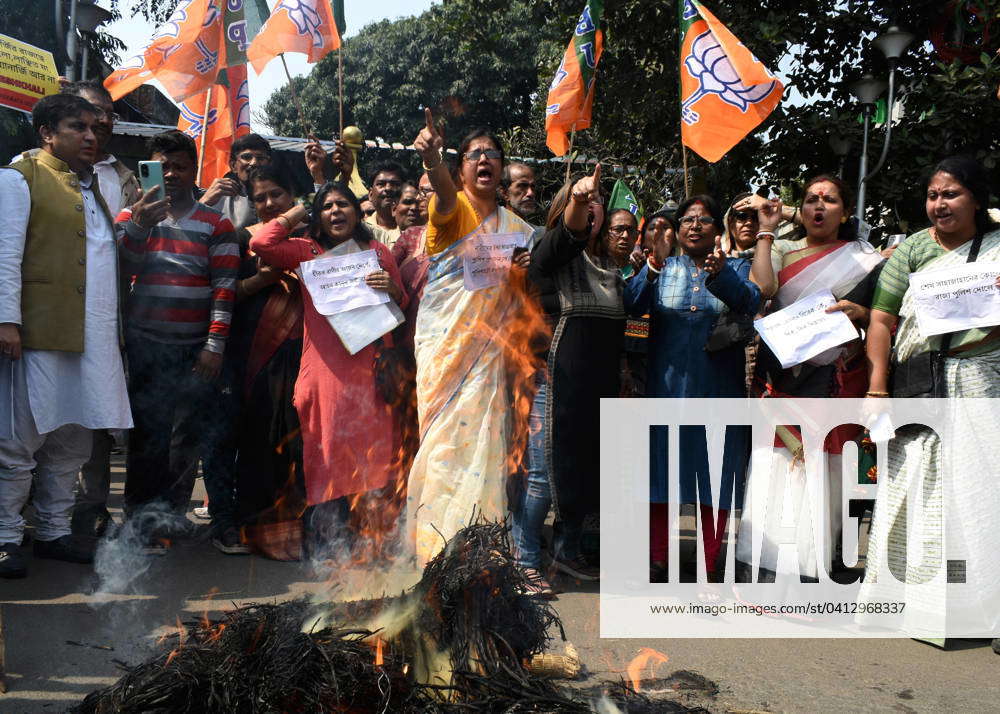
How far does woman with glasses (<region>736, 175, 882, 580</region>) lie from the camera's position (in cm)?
454

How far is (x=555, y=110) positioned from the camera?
555cm

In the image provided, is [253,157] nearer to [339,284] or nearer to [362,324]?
[339,284]

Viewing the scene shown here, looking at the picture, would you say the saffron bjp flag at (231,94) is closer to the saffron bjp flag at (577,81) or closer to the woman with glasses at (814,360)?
the saffron bjp flag at (577,81)

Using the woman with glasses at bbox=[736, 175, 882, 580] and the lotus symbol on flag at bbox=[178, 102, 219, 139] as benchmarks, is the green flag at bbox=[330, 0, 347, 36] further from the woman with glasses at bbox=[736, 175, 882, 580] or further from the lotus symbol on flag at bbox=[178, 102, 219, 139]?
the woman with glasses at bbox=[736, 175, 882, 580]

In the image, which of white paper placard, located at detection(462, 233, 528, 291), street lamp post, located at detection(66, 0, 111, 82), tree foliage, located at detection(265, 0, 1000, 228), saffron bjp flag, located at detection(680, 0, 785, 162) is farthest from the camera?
street lamp post, located at detection(66, 0, 111, 82)

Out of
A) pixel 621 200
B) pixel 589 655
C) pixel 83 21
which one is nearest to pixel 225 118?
pixel 621 200

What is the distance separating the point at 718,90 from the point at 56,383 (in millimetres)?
3806

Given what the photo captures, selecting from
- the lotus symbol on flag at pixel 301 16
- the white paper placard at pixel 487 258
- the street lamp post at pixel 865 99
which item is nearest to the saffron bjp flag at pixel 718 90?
the white paper placard at pixel 487 258

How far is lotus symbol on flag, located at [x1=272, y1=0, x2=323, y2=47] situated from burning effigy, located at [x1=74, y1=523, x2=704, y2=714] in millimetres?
3529

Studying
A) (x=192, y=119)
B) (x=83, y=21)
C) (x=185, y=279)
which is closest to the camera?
(x=185, y=279)

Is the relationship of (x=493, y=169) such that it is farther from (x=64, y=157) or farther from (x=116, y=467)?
(x=116, y=467)

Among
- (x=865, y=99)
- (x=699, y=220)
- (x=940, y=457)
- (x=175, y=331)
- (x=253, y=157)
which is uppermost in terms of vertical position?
(x=865, y=99)

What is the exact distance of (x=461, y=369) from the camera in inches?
172

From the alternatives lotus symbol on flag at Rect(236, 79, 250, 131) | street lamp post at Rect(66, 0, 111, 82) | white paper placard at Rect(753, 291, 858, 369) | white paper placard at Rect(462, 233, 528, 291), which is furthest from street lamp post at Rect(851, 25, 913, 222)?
street lamp post at Rect(66, 0, 111, 82)
